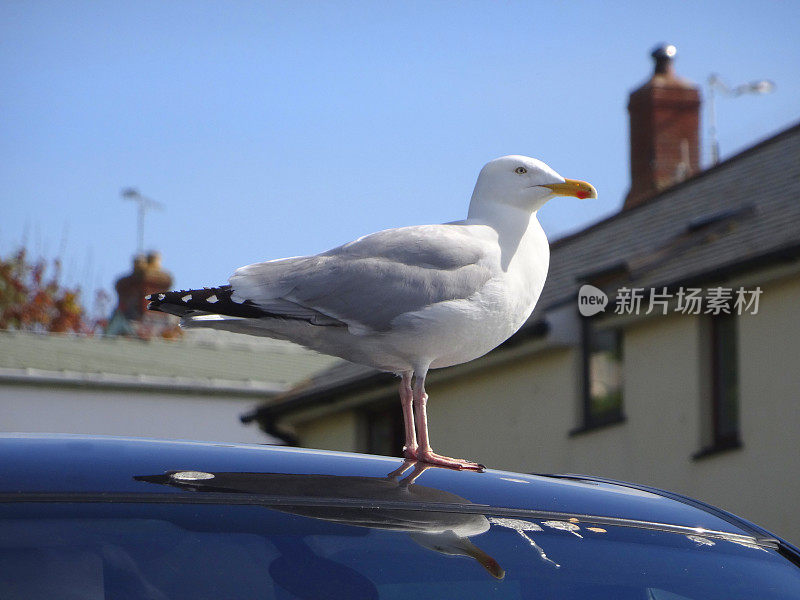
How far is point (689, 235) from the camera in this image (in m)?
19.0

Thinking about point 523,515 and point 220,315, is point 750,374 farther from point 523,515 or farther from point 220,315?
point 523,515

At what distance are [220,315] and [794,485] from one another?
12.1 meters

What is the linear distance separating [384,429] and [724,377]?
24.6 feet

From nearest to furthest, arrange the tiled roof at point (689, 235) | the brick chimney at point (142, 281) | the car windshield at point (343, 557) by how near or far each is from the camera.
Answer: the car windshield at point (343, 557) < the tiled roof at point (689, 235) < the brick chimney at point (142, 281)

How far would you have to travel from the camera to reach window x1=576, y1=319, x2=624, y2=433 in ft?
59.5

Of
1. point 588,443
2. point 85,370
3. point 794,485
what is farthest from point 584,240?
point 85,370

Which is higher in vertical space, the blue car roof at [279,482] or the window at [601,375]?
the window at [601,375]

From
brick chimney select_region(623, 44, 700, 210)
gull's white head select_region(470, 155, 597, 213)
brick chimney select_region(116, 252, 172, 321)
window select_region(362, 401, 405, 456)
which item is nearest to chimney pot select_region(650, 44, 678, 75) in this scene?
brick chimney select_region(623, 44, 700, 210)

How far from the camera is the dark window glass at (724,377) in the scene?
53.6 ft

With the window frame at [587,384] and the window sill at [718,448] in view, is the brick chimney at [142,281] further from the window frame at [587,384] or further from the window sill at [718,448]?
the window sill at [718,448]

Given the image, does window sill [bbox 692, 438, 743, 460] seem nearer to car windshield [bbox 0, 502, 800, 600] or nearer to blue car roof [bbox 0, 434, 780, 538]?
blue car roof [bbox 0, 434, 780, 538]

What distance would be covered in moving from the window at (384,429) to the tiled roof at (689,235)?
746mm

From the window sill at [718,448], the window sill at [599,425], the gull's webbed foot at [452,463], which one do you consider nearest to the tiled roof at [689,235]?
the window sill at [599,425]

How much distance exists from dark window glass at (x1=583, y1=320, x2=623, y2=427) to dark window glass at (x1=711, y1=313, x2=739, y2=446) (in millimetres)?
1652
